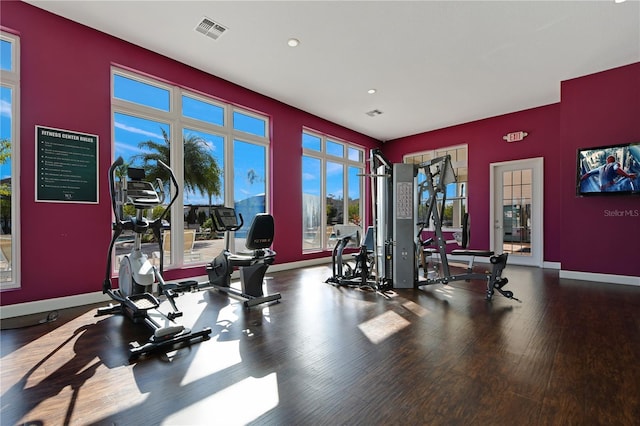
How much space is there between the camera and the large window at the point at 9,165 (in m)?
3.41

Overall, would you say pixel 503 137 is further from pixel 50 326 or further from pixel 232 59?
pixel 50 326

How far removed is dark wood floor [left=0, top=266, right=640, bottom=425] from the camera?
1.71 meters

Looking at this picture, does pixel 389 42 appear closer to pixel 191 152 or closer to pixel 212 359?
pixel 191 152

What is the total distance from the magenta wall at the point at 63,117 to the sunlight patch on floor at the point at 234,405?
308 centimetres

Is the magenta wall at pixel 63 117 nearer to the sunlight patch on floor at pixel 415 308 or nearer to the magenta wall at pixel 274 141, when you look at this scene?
the magenta wall at pixel 274 141

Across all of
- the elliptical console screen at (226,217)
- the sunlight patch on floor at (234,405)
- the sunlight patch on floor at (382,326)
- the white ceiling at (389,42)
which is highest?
the white ceiling at (389,42)

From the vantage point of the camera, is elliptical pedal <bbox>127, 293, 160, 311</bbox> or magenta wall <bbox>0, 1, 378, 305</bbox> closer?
elliptical pedal <bbox>127, 293, 160, 311</bbox>

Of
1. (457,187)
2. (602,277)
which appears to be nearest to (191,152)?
(457,187)

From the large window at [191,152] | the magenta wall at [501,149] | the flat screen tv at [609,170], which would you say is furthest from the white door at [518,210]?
the large window at [191,152]

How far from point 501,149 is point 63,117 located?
27.2 feet

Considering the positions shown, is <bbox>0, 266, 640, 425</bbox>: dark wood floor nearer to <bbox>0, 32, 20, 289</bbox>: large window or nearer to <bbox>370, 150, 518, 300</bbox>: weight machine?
<bbox>0, 32, 20, 289</bbox>: large window

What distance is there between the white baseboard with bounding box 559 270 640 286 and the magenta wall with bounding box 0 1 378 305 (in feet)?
24.4

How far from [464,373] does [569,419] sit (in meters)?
0.60

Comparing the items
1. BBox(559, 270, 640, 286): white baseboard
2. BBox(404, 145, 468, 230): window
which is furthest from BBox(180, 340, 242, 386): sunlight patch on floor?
BBox(404, 145, 468, 230): window
